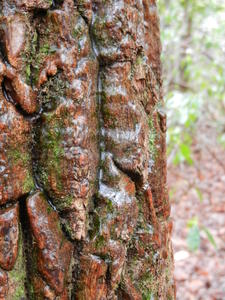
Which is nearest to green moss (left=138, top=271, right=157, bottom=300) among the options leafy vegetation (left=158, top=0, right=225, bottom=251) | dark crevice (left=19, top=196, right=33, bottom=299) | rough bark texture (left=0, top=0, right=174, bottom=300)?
rough bark texture (left=0, top=0, right=174, bottom=300)

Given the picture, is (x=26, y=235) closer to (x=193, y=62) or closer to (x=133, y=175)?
(x=133, y=175)

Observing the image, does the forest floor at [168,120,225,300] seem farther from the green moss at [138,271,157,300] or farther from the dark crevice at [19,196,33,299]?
the dark crevice at [19,196,33,299]

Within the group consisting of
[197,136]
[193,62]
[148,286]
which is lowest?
[197,136]

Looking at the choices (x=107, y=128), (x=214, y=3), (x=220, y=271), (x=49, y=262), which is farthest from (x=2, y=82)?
(x=214, y=3)

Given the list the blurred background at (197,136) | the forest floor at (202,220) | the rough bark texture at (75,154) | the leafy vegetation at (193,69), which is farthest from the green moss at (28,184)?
the forest floor at (202,220)

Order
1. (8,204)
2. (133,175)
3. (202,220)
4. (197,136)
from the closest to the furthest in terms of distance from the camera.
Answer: (8,204)
(133,175)
(202,220)
(197,136)

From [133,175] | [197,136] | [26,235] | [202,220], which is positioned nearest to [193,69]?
[197,136]
